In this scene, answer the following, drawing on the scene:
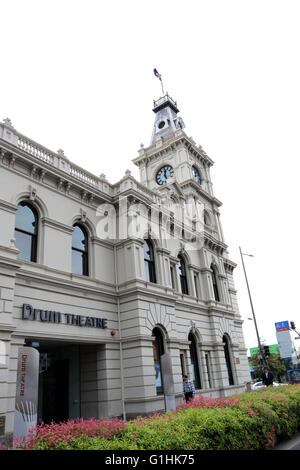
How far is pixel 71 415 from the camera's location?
17.0 meters

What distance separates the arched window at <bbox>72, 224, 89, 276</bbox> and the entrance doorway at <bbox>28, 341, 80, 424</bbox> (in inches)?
147

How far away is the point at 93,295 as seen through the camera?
17328 millimetres

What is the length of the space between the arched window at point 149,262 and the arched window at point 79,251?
3905 millimetres

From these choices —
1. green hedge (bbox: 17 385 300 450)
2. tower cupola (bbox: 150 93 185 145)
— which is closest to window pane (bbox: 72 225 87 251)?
green hedge (bbox: 17 385 300 450)

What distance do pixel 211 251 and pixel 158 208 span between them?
811 cm

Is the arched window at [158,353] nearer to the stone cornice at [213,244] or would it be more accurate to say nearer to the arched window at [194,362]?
the arched window at [194,362]

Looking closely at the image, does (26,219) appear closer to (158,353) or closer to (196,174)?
(158,353)

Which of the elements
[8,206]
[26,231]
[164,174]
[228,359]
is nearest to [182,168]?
[164,174]

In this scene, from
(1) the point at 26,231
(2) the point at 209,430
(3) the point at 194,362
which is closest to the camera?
(2) the point at 209,430

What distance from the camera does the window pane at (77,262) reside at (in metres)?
17.5

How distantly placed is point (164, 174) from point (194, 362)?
699 inches

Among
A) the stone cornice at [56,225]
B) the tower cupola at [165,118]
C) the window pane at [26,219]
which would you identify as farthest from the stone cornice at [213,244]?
the tower cupola at [165,118]
